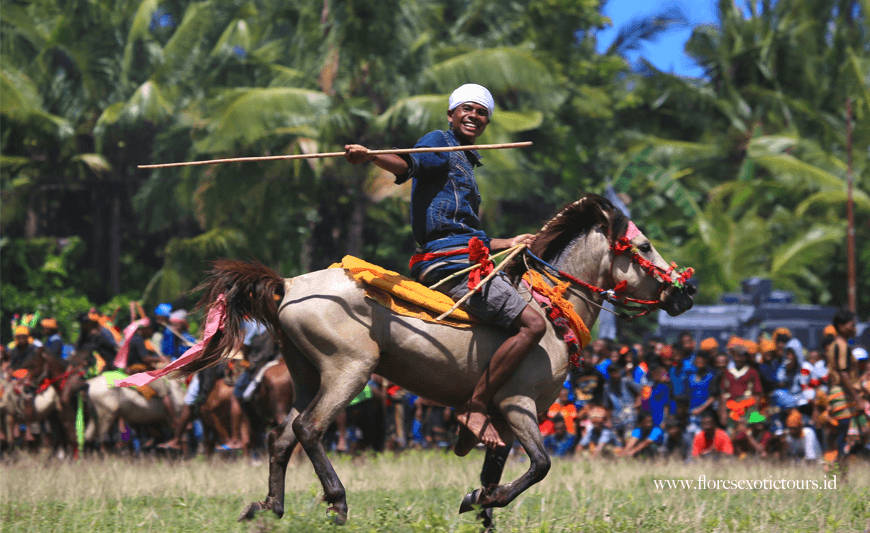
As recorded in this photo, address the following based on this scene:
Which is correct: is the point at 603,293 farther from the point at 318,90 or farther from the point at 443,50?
the point at 443,50

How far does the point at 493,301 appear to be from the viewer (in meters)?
7.38

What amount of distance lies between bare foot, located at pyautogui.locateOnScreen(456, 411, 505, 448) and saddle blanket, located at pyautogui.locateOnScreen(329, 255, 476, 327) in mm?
611

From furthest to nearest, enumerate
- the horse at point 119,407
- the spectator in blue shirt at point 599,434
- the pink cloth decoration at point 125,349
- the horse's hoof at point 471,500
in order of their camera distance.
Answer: the horse at point 119,407 < the spectator in blue shirt at point 599,434 < the pink cloth decoration at point 125,349 < the horse's hoof at point 471,500

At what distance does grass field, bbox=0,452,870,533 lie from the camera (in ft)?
25.2

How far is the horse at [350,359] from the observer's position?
7.29m

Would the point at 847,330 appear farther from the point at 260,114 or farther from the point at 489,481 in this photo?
the point at 260,114

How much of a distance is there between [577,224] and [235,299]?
2.48 meters

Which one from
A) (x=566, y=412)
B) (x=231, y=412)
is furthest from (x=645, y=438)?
(x=231, y=412)

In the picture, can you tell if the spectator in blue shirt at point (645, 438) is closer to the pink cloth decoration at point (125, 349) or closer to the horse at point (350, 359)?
the pink cloth decoration at point (125, 349)

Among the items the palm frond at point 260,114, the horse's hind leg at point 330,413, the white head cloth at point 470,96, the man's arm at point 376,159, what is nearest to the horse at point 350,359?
the horse's hind leg at point 330,413

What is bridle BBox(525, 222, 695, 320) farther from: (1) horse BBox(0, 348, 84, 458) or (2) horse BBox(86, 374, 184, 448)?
(1) horse BBox(0, 348, 84, 458)

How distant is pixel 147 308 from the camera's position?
3003 cm

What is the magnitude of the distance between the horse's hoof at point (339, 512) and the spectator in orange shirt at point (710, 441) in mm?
8219

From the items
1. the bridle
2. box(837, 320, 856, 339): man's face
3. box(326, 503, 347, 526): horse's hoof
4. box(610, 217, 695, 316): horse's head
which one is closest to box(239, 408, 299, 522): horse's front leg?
box(326, 503, 347, 526): horse's hoof
